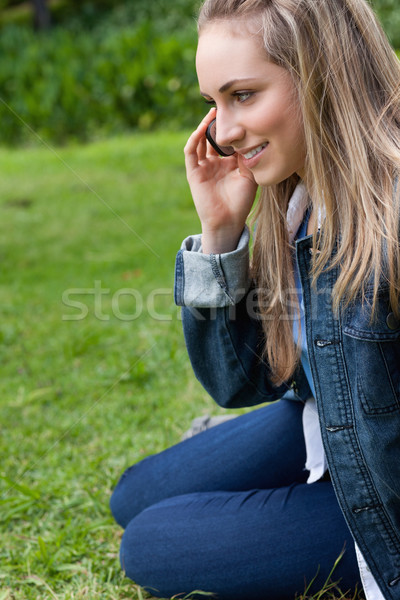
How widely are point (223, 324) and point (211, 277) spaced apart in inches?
5.0

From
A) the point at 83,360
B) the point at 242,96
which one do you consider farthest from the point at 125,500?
the point at 83,360

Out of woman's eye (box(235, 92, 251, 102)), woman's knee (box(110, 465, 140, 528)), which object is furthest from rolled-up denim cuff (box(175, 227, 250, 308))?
woman's knee (box(110, 465, 140, 528))

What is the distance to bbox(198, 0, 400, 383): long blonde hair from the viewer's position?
4.69ft

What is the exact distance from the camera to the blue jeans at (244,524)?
1.69m

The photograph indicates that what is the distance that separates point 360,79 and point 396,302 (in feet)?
1.49

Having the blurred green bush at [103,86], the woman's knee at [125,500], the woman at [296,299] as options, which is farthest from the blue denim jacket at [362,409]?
the blurred green bush at [103,86]

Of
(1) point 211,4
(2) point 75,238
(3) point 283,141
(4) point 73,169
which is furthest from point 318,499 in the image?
(4) point 73,169

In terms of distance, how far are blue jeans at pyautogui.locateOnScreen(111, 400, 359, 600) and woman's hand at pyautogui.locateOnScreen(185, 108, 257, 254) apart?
0.55m

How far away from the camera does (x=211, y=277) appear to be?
1.72 m

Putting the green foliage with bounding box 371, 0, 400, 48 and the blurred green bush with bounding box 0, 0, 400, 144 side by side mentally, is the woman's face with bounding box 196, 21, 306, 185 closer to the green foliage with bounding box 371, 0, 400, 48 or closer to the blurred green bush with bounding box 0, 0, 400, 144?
the blurred green bush with bounding box 0, 0, 400, 144

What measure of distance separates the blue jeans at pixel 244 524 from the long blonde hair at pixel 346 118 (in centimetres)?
57
